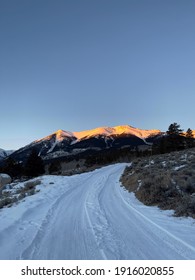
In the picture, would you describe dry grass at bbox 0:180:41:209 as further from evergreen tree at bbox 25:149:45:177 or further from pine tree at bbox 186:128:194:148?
pine tree at bbox 186:128:194:148

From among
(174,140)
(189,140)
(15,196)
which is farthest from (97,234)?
(189,140)

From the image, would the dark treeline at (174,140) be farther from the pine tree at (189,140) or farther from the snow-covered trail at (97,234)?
the snow-covered trail at (97,234)

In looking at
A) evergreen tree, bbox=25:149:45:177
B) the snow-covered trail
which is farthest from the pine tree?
the snow-covered trail

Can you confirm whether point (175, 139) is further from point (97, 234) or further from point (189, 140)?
point (97, 234)

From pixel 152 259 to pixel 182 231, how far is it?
240 centimetres

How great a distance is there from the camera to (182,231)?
26.5 ft

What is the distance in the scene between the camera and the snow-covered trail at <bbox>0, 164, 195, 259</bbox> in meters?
6.49

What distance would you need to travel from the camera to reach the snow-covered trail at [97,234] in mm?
6488

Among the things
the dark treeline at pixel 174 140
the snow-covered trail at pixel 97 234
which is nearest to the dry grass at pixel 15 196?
the snow-covered trail at pixel 97 234

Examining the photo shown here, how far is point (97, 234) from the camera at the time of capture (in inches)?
319

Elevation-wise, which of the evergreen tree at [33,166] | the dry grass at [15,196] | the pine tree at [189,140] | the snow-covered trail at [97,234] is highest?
the pine tree at [189,140]

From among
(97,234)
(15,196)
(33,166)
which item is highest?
(33,166)
